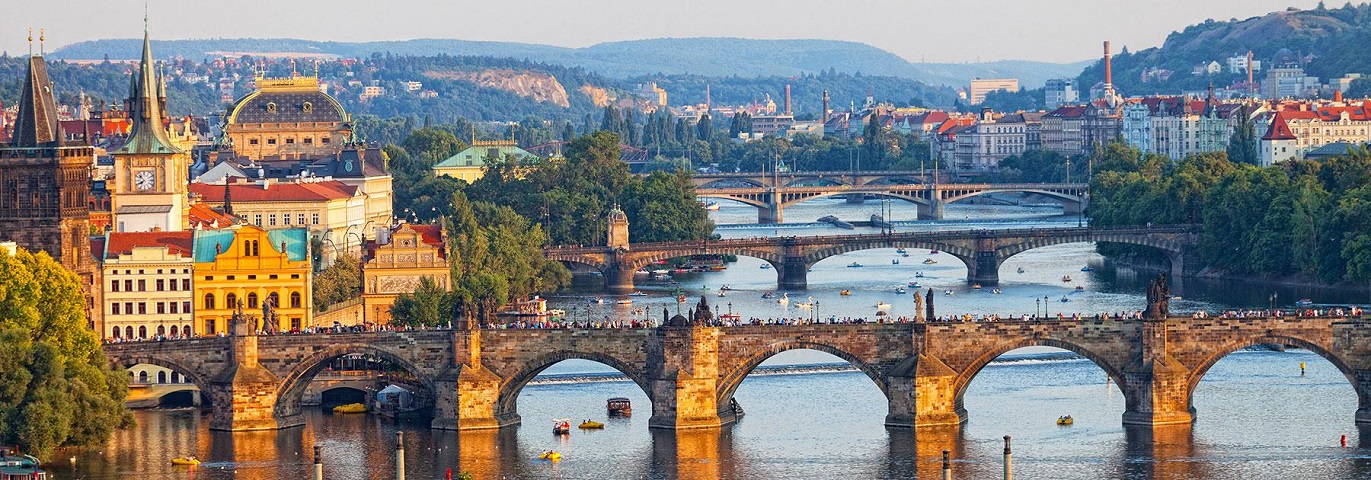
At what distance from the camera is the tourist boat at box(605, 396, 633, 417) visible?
10319 cm

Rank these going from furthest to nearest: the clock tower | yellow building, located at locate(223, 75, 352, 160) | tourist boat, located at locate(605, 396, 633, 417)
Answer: yellow building, located at locate(223, 75, 352, 160) < the clock tower < tourist boat, located at locate(605, 396, 633, 417)

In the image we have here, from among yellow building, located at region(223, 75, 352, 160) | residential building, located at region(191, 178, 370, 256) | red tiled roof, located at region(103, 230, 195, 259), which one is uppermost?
yellow building, located at region(223, 75, 352, 160)

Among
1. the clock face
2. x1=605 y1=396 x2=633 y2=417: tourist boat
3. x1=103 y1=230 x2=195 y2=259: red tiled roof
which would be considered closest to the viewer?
x1=605 y1=396 x2=633 y2=417: tourist boat

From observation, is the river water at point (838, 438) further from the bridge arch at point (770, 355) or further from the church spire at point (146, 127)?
the church spire at point (146, 127)

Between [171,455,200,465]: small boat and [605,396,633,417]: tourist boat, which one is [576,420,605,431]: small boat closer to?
[605,396,633,417]: tourist boat

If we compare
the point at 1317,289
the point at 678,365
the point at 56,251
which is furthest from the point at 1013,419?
the point at 1317,289

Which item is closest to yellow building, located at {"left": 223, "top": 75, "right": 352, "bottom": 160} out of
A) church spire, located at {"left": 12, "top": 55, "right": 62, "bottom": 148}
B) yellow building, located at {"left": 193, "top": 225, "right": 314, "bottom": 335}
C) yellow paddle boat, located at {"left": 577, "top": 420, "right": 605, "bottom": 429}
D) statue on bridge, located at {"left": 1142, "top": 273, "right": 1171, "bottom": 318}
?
yellow building, located at {"left": 193, "top": 225, "right": 314, "bottom": 335}

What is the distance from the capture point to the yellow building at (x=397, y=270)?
126 m

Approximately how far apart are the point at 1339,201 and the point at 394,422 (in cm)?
6974

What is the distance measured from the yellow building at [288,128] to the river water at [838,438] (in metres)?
→ 67.7

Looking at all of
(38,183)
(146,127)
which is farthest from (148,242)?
(146,127)

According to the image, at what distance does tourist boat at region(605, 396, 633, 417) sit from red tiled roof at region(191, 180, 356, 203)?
46.3 metres

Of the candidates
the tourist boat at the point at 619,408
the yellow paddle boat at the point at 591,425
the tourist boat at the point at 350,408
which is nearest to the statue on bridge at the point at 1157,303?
the tourist boat at the point at 619,408

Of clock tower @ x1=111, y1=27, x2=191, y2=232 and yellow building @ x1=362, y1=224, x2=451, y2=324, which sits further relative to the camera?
yellow building @ x1=362, y1=224, x2=451, y2=324
